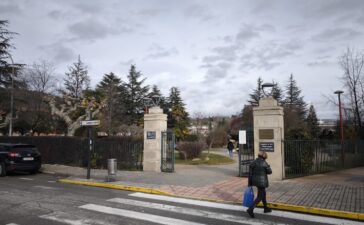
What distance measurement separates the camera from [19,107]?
117ft

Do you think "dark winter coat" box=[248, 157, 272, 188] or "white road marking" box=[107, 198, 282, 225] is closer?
"white road marking" box=[107, 198, 282, 225]

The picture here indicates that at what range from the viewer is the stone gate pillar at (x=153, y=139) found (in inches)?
669

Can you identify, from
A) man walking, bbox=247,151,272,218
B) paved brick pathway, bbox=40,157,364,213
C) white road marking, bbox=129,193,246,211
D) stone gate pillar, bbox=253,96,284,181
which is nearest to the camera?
man walking, bbox=247,151,272,218

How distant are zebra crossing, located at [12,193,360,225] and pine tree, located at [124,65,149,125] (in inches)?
1872

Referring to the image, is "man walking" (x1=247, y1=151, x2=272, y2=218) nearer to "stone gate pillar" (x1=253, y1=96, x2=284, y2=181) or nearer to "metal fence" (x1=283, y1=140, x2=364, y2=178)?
"stone gate pillar" (x1=253, y1=96, x2=284, y2=181)

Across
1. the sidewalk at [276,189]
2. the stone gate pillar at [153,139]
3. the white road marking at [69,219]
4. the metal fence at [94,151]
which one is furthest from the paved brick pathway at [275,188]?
the white road marking at [69,219]

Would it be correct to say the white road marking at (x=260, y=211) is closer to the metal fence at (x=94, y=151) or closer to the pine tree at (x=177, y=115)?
the metal fence at (x=94, y=151)

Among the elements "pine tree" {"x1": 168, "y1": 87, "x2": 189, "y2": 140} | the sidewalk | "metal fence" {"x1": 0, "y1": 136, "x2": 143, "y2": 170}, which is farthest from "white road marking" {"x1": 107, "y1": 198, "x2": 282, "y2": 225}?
"pine tree" {"x1": 168, "y1": 87, "x2": 189, "y2": 140}

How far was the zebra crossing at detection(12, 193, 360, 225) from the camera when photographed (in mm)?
7684

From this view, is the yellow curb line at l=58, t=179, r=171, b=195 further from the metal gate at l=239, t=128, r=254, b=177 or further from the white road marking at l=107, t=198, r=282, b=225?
the metal gate at l=239, t=128, r=254, b=177

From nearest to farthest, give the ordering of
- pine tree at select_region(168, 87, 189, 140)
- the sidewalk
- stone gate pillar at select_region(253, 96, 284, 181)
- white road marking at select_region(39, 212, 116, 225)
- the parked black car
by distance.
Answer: white road marking at select_region(39, 212, 116, 225) → the sidewalk → stone gate pillar at select_region(253, 96, 284, 181) → the parked black car → pine tree at select_region(168, 87, 189, 140)

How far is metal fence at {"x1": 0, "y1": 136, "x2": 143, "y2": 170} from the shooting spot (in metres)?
18.4

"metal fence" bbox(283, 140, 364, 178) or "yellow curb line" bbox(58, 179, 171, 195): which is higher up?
"metal fence" bbox(283, 140, 364, 178)

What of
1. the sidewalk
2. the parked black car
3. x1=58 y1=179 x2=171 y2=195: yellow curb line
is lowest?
x1=58 y1=179 x2=171 y2=195: yellow curb line
